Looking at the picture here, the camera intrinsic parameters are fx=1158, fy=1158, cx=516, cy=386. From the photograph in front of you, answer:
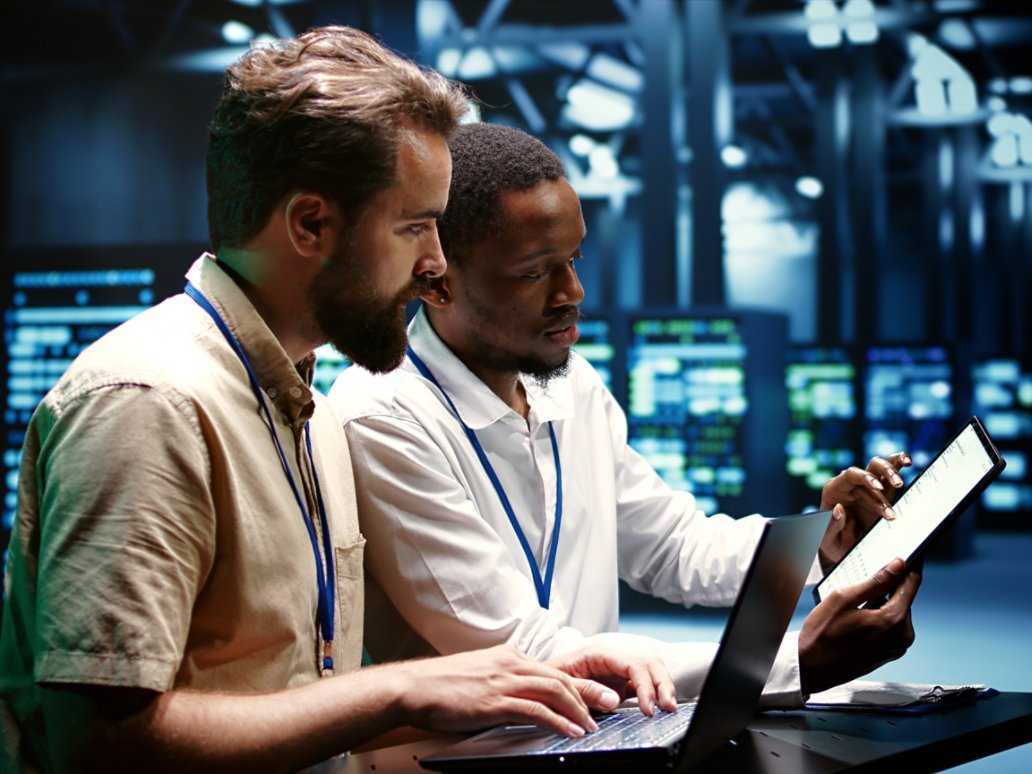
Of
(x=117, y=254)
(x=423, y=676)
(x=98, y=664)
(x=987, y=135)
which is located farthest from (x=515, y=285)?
(x=987, y=135)

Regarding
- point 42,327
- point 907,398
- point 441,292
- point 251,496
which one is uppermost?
point 42,327

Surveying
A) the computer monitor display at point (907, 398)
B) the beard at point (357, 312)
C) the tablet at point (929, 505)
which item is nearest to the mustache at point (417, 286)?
the beard at point (357, 312)

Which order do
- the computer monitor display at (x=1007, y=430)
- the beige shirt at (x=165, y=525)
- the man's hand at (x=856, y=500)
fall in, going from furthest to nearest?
1. the computer monitor display at (x=1007, y=430)
2. the man's hand at (x=856, y=500)
3. the beige shirt at (x=165, y=525)

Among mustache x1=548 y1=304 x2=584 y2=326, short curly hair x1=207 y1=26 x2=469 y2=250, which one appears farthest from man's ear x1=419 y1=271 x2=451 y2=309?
short curly hair x1=207 y1=26 x2=469 y2=250

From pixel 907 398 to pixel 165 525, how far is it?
4.76 metres

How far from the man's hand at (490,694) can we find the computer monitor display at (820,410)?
171 inches

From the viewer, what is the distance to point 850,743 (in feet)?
3.86

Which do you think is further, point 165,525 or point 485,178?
point 485,178

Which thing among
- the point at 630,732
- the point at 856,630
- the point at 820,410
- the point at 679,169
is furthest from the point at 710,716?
the point at 820,410

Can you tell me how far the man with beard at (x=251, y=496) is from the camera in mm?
984

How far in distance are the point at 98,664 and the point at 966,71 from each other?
4.94m

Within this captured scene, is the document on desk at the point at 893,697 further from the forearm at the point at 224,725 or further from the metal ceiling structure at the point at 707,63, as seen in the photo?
the metal ceiling structure at the point at 707,63

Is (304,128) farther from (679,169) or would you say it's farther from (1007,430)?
(1007,430)

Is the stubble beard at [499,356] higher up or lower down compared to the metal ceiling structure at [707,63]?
lower down
